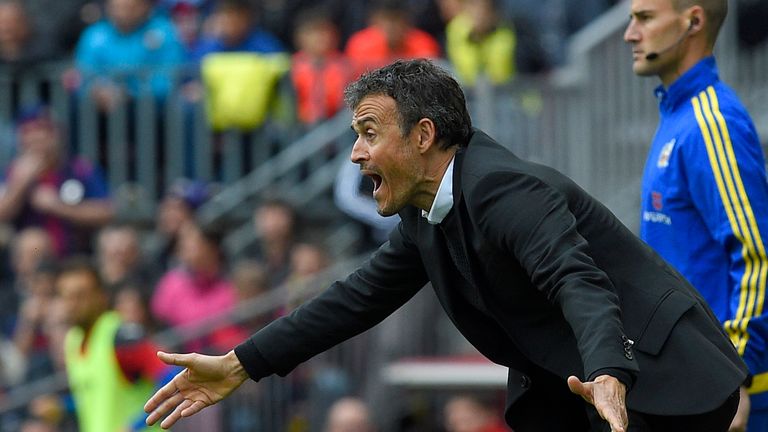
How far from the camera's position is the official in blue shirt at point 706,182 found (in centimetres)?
527

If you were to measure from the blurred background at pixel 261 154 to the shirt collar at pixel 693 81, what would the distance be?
3542 millimetres

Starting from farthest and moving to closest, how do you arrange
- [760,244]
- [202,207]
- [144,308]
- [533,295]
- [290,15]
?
[290,15], [202,207], [144,308], [760,244], [533,295]

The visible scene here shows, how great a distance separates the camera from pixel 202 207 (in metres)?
10.7

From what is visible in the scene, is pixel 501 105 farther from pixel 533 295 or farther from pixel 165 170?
pixel 533 295

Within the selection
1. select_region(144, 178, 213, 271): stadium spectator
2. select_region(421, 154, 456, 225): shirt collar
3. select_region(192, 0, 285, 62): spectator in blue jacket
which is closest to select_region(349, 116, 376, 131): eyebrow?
select_region(421, 154, 456, 225): shirt collar

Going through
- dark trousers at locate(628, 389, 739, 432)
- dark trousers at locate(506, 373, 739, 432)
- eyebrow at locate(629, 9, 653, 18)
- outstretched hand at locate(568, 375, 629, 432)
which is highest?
eyebrow at locate(629, 9, 653, 18)

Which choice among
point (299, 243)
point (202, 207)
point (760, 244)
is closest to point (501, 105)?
point (299, 243)

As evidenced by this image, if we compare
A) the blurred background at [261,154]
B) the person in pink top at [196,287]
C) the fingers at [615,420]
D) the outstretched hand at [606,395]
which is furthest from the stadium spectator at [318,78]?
the fingers at [615,420]

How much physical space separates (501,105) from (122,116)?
8.93 feet

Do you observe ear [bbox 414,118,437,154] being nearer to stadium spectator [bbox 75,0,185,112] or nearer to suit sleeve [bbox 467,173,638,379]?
suit sleeve [bbox 467,173,638,379]

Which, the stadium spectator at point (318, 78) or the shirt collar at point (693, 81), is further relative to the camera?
the stadium spectator at point (318, 78)

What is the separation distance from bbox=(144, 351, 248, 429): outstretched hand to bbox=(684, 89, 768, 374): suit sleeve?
1.61m

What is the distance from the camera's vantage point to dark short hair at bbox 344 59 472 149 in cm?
470

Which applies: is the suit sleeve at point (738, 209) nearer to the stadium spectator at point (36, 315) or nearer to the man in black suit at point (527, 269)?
the man in black suit at point (527, 269)
